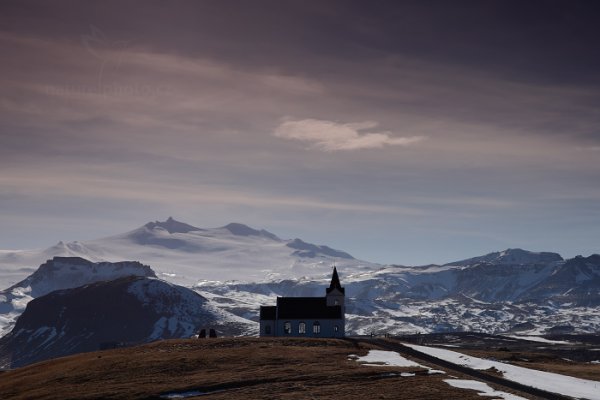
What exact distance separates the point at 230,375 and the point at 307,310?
210ft

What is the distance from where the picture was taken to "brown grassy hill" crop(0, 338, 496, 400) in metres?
78.8

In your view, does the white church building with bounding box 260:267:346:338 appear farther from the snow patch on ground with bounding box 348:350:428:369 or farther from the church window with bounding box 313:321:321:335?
the snow patch on ground with bounding box 348:350:428:369

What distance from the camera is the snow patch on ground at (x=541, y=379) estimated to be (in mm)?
79688

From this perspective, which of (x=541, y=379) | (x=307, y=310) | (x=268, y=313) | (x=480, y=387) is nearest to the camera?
(x=480, y=387)

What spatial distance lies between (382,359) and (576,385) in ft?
87.1

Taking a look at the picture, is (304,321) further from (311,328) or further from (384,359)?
(384,359)

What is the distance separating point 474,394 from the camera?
2862 inches

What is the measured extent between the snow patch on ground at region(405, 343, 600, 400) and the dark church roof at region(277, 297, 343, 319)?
136ft

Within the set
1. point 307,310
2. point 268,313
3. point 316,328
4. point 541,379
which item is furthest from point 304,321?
point 541,379

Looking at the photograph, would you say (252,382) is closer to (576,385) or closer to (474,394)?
(474,394)

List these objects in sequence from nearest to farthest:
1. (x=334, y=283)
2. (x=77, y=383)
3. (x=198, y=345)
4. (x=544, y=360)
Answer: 1. (x=77, y=383)
2. (x=198, y=345)
3. (x=544, y=360)
4. (x=334, y=283)

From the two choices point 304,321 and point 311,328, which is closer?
point 311,328

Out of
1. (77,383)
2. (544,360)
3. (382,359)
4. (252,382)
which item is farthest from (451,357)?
(77,383)

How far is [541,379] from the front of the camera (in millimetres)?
89125
